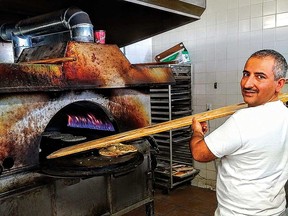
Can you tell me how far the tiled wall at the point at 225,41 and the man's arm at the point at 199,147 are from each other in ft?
8.46

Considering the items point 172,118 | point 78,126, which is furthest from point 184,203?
point 78,126

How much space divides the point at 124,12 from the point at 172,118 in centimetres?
226

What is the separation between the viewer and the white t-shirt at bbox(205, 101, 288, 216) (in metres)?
1.38

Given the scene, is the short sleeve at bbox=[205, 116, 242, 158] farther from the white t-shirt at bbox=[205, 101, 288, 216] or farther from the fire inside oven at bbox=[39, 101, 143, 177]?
the fire inside oven at bbox=[39, 101, 143, 177]

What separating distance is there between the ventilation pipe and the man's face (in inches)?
42.6

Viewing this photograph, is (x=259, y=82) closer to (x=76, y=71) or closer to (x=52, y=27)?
(x=76, y=71)

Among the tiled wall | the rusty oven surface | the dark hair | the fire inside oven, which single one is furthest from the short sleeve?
the tiled wall

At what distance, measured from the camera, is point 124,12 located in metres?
2.29

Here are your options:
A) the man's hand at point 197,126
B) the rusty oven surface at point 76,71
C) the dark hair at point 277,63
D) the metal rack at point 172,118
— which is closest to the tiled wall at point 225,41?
the metal rack at point 172,118

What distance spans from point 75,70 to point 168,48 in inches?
125

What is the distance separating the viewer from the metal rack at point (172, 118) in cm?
420

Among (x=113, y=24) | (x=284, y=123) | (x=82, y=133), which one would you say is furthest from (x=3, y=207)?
(x=113, y=24)

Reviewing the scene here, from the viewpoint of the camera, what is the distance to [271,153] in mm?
1435

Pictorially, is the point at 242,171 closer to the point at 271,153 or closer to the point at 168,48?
the point at 271,153
